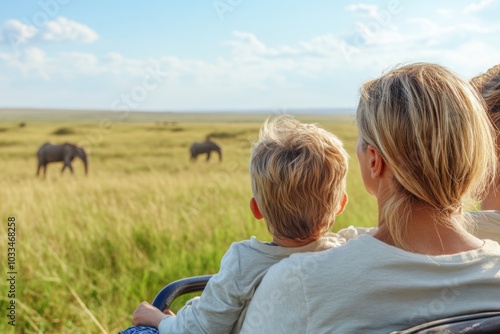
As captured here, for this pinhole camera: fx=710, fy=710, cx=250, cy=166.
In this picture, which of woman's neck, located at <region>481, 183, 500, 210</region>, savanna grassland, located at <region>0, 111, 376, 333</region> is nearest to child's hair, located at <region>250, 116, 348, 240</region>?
woman's neck, located at <region>481, 183, 500, 210</region>

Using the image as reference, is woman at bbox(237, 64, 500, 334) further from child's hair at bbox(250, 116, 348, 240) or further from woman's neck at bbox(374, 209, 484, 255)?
child's hair at bbox(250, 116, 348, 240)

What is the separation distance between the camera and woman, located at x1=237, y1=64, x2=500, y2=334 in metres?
1.29

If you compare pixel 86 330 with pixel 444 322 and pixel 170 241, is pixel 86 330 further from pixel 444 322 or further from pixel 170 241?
pixel 444 322

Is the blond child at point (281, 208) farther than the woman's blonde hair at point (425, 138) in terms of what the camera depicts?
Yes

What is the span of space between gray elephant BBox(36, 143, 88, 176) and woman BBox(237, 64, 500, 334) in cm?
1762

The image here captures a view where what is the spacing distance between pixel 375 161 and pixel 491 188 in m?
0.72

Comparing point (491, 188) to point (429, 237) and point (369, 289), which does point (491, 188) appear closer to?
point (429, 237)

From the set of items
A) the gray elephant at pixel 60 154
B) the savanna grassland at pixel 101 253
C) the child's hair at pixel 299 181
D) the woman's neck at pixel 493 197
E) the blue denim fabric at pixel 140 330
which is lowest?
the gray elephant at pixel 60 154

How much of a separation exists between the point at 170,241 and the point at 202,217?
683mm

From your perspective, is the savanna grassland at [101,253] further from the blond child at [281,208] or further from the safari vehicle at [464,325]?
the safari vehicle at [464,325]

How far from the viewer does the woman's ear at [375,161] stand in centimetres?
137

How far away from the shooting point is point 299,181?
152 centimetres

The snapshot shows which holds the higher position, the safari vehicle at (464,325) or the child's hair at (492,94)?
the child's hair at (492,94)

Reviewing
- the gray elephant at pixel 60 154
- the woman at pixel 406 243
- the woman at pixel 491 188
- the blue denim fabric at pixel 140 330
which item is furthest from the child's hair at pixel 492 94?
the gray elephant at pixel 60 154
